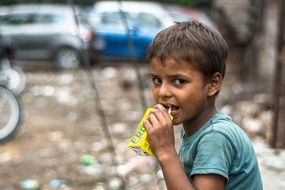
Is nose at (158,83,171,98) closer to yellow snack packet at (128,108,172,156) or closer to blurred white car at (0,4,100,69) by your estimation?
yellow snack packet at (128,108,172,156)

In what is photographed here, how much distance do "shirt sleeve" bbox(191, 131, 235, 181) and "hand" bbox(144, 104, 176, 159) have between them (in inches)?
3.5

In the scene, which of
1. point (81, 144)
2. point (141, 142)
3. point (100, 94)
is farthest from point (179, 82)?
point (100, 94)

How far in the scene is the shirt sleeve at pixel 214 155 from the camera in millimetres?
1894

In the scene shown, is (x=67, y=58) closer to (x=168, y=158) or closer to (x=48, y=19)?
(x=48, y=19)

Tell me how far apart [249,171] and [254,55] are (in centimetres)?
746

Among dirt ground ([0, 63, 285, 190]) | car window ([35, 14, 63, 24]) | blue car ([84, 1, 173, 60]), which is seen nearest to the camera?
dirt ground ([0, 63, 285, 190])

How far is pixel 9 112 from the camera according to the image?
6.58m

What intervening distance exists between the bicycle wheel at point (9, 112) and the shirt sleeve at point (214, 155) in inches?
189

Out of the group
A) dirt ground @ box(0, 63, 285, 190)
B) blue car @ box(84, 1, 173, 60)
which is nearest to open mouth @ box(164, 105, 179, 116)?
dirt ground @ box(0, 63, 285, 190)

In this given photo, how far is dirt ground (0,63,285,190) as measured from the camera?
17.0ft

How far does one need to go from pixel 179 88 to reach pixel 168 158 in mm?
233

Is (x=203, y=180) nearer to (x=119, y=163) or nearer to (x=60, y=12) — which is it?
(x=119, y=163)

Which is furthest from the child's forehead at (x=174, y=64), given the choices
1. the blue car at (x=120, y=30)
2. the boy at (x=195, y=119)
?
the blue car at (x=120, y=30)

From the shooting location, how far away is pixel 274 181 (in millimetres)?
4562
